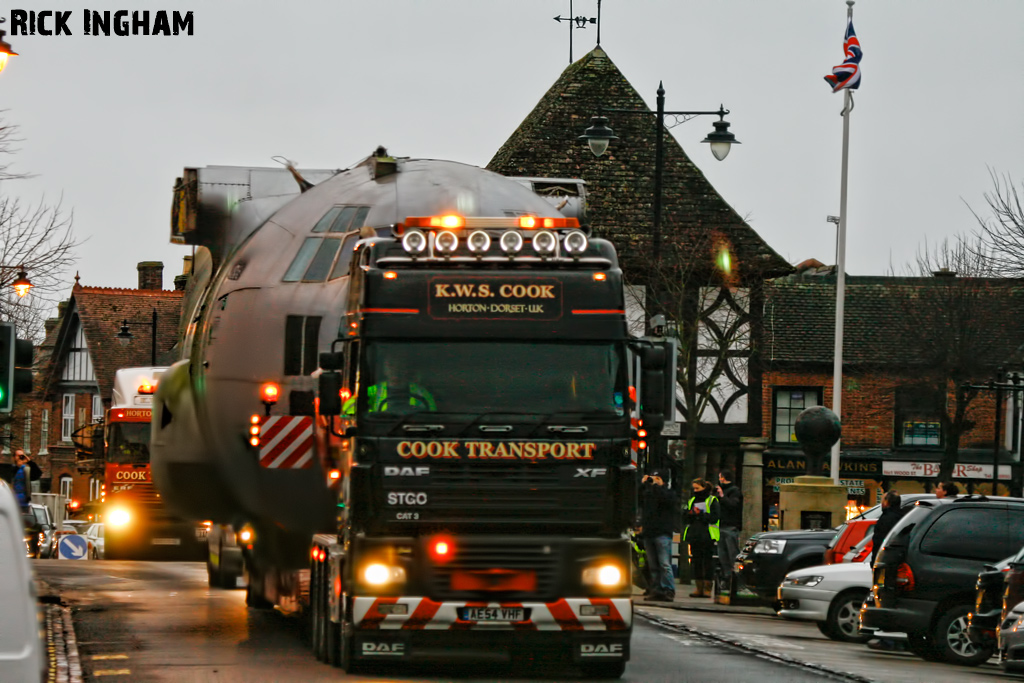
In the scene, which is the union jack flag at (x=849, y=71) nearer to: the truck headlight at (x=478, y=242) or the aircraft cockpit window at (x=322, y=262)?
the aircraft cockpit window at (x=322, y=262)

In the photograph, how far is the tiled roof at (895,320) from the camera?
47.6 metres

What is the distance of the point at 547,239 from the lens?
13.5m

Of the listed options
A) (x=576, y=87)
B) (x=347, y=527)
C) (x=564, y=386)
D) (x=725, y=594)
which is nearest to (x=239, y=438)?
(x=347, y=527)

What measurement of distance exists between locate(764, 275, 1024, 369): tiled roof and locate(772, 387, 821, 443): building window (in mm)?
808

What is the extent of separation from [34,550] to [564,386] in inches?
1296

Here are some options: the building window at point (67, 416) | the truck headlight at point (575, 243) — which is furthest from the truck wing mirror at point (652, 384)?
the building window at point (67, 416)

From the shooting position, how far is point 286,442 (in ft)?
48.9

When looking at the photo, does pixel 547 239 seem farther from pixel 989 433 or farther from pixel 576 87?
pixel 989 433

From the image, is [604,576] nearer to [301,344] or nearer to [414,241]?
[414,241]

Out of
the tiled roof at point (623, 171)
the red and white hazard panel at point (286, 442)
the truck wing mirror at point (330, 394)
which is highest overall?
the tiled roof at point (623, 171)

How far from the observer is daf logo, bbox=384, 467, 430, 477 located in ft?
42.8

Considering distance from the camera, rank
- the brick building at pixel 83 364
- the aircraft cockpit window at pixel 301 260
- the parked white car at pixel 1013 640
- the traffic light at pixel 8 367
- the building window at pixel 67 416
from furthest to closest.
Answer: the building window at pixel 67 416
the brick building at pixel 83 364
the traffic light at pixel 8 367
the aircraft cockpit window at pixel 301 260
the parked white car at pixel 1013 640

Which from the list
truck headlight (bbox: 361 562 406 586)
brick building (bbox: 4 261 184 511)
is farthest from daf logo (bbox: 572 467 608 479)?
brick building (bbox: 4 261 184 511)

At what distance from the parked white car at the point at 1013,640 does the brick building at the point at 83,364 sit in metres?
63.4
